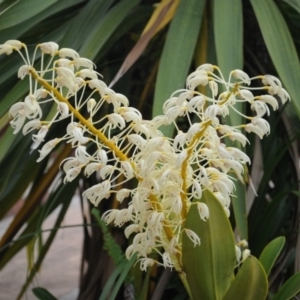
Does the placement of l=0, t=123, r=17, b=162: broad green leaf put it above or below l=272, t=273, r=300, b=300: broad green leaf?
above

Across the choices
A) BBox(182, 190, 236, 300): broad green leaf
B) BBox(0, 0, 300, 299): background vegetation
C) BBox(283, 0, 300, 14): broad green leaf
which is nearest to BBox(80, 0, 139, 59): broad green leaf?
BBox(0, 0, 300, 299): background vegetation

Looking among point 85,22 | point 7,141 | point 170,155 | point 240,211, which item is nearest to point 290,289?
point 240,211

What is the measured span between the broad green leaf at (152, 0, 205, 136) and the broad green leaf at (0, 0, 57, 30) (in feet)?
0.91

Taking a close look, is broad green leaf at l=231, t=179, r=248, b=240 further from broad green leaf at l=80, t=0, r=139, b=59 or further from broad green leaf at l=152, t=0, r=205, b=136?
broad green leaf at l=80, t=0, r=139, b=59

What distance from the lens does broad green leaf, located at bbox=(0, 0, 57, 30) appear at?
1.25 meters

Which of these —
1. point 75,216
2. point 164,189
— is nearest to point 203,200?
point 164,189

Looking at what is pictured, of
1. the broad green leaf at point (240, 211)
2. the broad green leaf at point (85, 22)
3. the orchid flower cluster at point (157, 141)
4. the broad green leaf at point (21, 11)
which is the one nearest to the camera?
the orchid flower cluster at point (157, 141)

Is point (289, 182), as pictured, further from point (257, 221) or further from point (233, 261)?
point (233, 261)

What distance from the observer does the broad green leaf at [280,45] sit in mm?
1159

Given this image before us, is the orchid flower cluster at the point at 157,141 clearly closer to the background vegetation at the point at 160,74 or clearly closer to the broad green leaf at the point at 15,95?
the background vegetation at the point at 160,74

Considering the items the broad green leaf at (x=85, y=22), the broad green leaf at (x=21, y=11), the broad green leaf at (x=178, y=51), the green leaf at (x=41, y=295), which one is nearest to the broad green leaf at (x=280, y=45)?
the broad green leaf at (x=178, y=51)

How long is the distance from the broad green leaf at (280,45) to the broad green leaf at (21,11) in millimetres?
444

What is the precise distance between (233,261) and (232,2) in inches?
23.4

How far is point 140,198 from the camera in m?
0.84
